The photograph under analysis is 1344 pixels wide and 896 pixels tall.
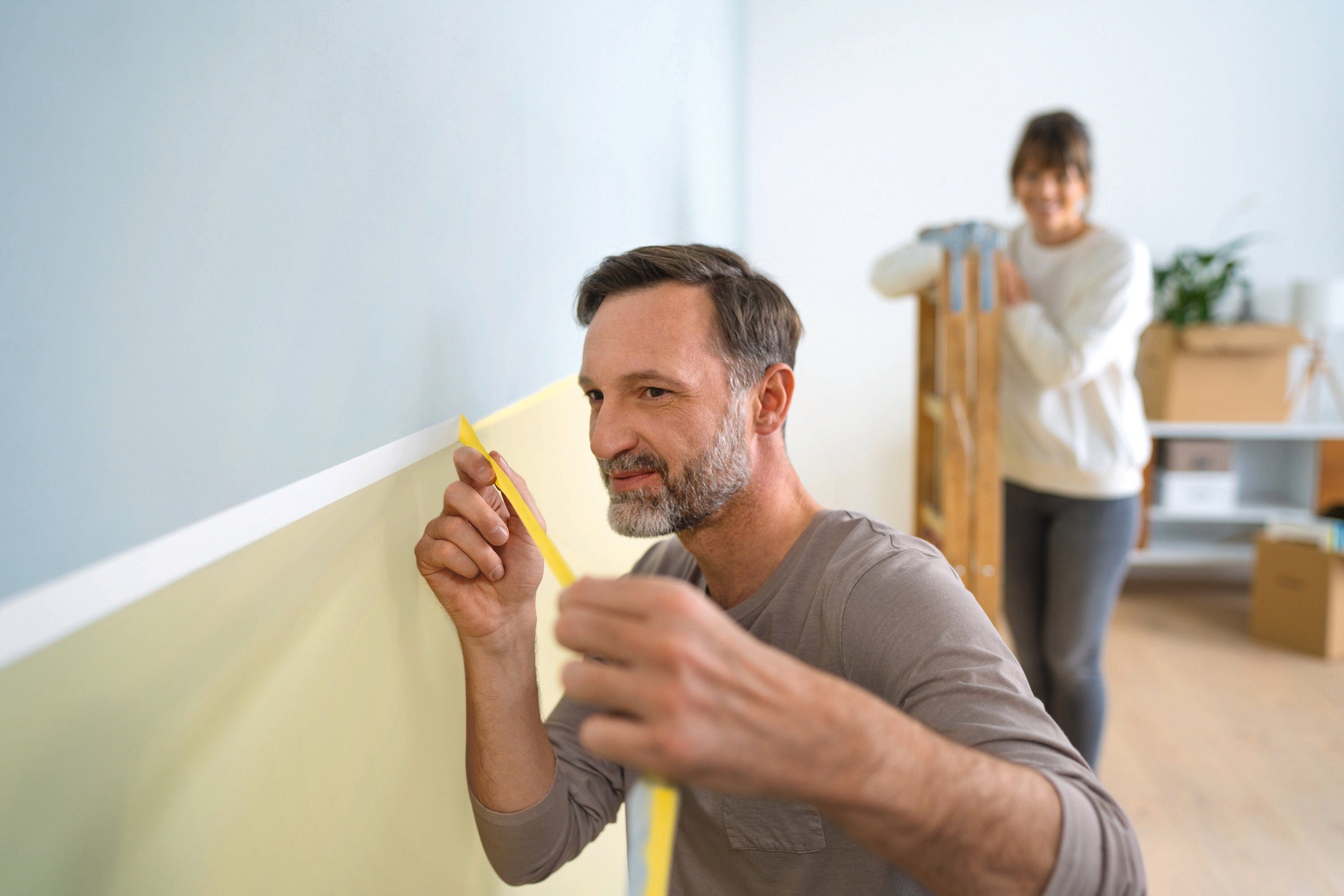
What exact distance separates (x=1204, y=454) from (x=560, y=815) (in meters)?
3.88

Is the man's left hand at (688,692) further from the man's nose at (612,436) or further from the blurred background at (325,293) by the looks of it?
the man's nose at (612,436)

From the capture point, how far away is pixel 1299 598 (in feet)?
11.6

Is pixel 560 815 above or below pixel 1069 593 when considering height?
above

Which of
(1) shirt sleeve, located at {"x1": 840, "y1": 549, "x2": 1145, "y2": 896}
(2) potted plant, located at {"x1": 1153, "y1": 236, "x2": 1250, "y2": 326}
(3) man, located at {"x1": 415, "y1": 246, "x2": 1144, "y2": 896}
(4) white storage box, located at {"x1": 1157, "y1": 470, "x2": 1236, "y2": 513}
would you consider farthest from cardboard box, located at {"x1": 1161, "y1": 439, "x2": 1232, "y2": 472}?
(1) shirt sleeve, located at {"x1": 840, "y1": 549, "x2": 1145, "y2": 896}

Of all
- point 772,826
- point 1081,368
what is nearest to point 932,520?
point 1081,368

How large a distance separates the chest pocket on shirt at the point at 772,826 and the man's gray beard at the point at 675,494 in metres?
0.28

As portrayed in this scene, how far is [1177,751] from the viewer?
287cm

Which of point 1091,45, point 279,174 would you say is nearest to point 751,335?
point 279,174

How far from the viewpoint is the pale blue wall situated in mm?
354

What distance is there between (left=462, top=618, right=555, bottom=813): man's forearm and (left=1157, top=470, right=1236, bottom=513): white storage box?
12.6ft

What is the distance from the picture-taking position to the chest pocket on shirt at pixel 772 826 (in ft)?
3.03

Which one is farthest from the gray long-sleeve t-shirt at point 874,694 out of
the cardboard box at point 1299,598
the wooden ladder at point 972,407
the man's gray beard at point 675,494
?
the cardboard box at point 1299,598

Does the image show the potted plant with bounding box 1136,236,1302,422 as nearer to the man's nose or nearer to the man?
the man

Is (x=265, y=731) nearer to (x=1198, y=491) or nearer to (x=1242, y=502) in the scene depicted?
(x=1198, y=491)
